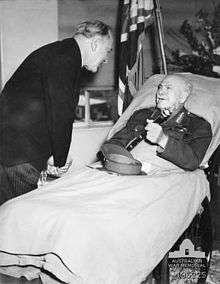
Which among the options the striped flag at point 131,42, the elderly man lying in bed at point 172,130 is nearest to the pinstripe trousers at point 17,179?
the elderly man lying in bed at point 172,130

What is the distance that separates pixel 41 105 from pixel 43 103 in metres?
0.01

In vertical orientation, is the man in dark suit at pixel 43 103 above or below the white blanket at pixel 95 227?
above

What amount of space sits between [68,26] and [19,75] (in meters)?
1.86

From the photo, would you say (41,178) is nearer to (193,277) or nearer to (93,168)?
(93,168)

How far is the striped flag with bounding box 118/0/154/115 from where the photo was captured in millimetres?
3100

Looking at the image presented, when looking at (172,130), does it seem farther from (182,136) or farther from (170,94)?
(170,94)

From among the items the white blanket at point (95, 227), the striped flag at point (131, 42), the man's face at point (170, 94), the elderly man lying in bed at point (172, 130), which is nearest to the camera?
the white blanket at point (95, 227)

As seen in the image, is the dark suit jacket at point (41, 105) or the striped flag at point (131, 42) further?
the striped flag at point (131, 42)

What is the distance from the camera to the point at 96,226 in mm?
1665

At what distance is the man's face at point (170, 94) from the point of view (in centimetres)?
238

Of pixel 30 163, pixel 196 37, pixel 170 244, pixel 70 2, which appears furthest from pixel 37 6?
pixel 170 244

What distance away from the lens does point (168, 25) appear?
4172 mm

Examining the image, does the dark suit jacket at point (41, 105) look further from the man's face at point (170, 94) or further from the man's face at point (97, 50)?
the man's face at point (170, 94)

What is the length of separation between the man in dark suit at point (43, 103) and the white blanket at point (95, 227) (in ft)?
0.81
